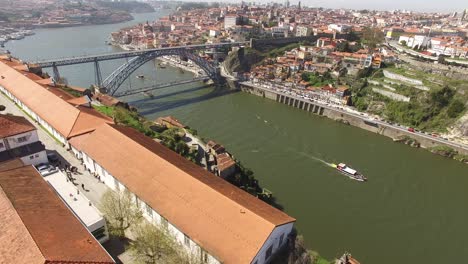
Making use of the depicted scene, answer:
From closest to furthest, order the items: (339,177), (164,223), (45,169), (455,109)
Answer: (164,223) < (45,169) < (339,177) < (455,109)

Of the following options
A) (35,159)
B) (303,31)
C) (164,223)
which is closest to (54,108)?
(35,159)

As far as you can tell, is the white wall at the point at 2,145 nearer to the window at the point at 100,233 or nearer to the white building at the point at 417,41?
the window at the point at 100,233

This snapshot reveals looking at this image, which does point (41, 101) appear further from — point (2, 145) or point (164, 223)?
point (164, 223)

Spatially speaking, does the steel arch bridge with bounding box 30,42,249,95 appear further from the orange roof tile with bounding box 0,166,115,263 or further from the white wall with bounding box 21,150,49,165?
the orange roof tile with bounding box 0,166,115,263

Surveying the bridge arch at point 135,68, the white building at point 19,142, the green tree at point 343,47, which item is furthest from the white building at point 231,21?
the white building at point 19,142

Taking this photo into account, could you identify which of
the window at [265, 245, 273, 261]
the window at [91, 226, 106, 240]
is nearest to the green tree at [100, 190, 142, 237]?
the window at [91, 226, 106, 240]

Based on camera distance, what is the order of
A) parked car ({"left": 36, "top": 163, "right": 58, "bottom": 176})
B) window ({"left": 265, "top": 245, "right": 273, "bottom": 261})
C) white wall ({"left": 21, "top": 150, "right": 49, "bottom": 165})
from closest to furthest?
window ({"left": 265, "top": 245, "right": 273, "bottom": 261}) → parked car ({"left": 36, "top": 163, "right": 58, "bottom": 176}) → white wall ({"left": 21, "top": 150, "right": 49, "bottom": 165})

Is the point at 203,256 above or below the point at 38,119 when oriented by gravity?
above
